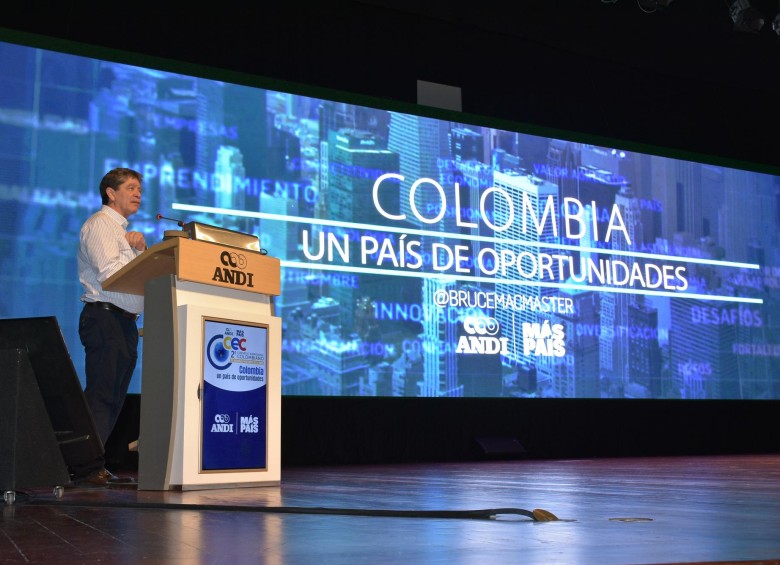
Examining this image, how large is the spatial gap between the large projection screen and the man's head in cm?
175

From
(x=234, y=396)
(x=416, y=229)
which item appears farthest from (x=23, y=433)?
(x=416, y=229)

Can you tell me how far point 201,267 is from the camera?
2994 millimetres

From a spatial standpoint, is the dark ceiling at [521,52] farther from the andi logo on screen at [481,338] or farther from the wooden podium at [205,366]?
the wooden podium at [205,366]

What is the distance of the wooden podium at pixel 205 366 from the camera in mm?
2916

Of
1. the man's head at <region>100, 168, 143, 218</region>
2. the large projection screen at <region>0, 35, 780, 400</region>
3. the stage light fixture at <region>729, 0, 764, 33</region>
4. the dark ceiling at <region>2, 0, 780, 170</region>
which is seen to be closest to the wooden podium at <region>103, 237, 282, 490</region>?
the man's head at <region>100, 168, 143, 218</region>

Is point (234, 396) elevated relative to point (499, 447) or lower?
elevated

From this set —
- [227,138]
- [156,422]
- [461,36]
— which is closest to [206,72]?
[227,138]

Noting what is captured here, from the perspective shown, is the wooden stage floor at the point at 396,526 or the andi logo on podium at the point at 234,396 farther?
the andi logo on podium at the point at 234,396

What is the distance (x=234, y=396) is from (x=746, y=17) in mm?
4796

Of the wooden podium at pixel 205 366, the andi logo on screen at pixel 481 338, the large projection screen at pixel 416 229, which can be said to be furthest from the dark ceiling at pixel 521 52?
the wooden podium at pixel 205 366

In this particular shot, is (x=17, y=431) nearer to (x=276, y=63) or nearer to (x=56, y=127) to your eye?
(x=56, y=127)

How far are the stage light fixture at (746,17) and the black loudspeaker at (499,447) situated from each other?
3.25m

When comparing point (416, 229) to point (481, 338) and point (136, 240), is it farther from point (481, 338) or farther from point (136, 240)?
point (136, 240)

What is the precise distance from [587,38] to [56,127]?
13.3 feet
